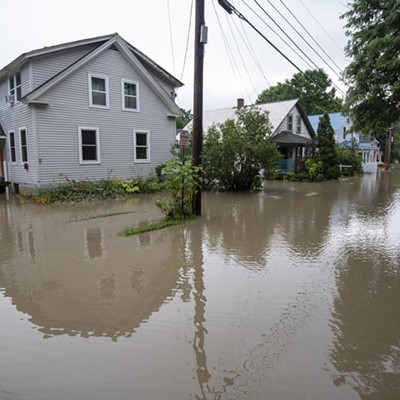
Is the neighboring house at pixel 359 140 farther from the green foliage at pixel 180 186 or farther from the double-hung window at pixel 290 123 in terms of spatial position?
the green foliage at pixel 180 186

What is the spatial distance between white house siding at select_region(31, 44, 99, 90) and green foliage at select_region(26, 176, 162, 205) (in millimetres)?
4348

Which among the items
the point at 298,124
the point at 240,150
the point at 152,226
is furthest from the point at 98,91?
the point at 298,124

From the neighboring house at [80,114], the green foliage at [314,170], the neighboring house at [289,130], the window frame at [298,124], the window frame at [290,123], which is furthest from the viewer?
the window frame at [298,124]

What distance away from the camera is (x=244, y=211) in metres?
11.1

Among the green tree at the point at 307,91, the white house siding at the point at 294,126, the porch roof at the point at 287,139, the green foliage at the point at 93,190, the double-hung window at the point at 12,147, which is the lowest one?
the green foliage at the point at 93,190

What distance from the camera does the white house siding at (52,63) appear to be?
13961 mm

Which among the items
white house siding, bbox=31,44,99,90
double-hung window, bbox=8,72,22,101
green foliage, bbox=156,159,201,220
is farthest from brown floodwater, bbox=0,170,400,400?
double-hung window, bbox=8,72,22,101

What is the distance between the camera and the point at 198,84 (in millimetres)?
9633

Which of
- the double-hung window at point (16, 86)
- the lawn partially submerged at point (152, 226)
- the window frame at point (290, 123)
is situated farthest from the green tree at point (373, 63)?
→ the window frame at point (290, 123)

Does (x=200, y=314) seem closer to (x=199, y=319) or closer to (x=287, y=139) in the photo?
(x=199, y=319)

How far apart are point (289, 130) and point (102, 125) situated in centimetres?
1680

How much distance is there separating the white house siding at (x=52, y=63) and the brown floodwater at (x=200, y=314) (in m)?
8.50

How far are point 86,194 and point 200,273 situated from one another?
1004cm

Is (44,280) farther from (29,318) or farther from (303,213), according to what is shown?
(303,213)
